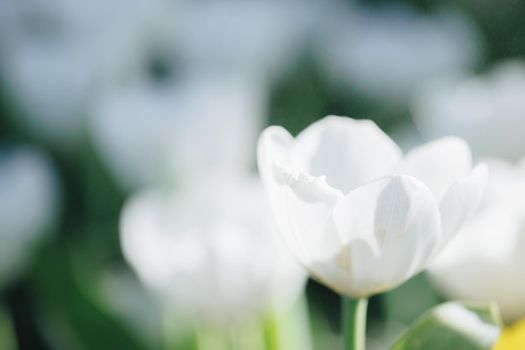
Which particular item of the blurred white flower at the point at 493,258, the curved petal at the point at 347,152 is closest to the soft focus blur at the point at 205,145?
the blurred white flower at the point at 493,258

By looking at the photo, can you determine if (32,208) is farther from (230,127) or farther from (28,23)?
(28,23)

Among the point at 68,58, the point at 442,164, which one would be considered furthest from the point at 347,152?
the point at 68,58

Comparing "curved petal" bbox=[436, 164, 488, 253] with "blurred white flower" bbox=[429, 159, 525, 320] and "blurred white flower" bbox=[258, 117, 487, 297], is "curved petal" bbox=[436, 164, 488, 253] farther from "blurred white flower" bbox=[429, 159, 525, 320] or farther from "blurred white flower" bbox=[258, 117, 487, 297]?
"blurred white flower" bbox=[429, 159, 525, 320]

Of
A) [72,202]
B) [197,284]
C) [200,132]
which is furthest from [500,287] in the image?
[72,202]

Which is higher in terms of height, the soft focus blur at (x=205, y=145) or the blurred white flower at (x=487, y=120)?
the blurred white flower at (x=487, y=120)

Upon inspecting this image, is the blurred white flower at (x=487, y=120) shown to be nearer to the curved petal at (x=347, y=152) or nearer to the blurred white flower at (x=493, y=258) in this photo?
the blurred white flower at (x=493, y=258)

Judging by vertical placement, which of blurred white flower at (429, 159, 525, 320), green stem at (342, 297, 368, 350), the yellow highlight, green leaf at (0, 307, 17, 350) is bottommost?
green leaf at (0, 307, 17, 350)

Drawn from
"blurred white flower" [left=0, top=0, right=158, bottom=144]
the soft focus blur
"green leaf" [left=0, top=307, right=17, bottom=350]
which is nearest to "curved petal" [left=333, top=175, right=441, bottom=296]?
the soft focus blur
